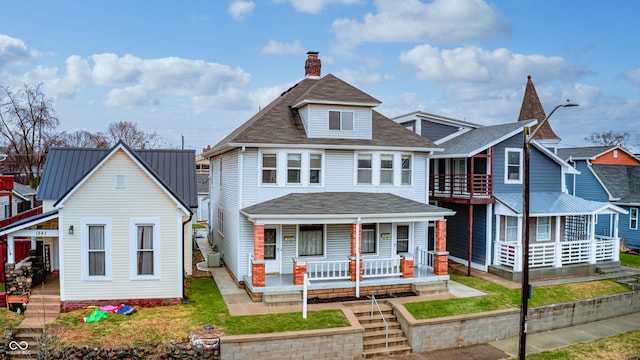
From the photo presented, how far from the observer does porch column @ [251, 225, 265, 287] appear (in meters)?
16.6

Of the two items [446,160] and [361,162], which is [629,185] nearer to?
[446,160]

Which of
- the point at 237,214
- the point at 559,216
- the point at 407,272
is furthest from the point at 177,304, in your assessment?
the point at 559,216

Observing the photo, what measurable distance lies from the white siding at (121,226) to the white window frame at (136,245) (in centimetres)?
10

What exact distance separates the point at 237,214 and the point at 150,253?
3.97 meters

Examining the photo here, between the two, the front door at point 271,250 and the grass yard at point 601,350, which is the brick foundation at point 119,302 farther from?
the grass yard at point 601,350

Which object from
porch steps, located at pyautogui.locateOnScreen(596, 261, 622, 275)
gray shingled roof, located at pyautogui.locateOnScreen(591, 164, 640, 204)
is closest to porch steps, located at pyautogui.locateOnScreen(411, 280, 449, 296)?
porch steps, located at pyautogui.locateOnScreen(596, 261, 622, 275)

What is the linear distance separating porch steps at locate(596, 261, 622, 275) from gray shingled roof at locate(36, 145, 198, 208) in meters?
18.9

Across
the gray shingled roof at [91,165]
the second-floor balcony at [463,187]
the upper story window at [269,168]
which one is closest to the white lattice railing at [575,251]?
the second-floor balcony at [463,187]

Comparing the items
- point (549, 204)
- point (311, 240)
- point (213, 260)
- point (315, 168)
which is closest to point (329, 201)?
point (315, 168)

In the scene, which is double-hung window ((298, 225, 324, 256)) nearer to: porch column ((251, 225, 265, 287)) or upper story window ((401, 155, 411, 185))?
porch column ((251, 225, 265, 287))

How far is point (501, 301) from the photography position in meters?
17.4

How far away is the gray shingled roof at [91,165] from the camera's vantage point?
1836cm

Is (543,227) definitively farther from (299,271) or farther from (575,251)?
(299,271)

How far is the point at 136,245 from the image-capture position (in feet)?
51.6
